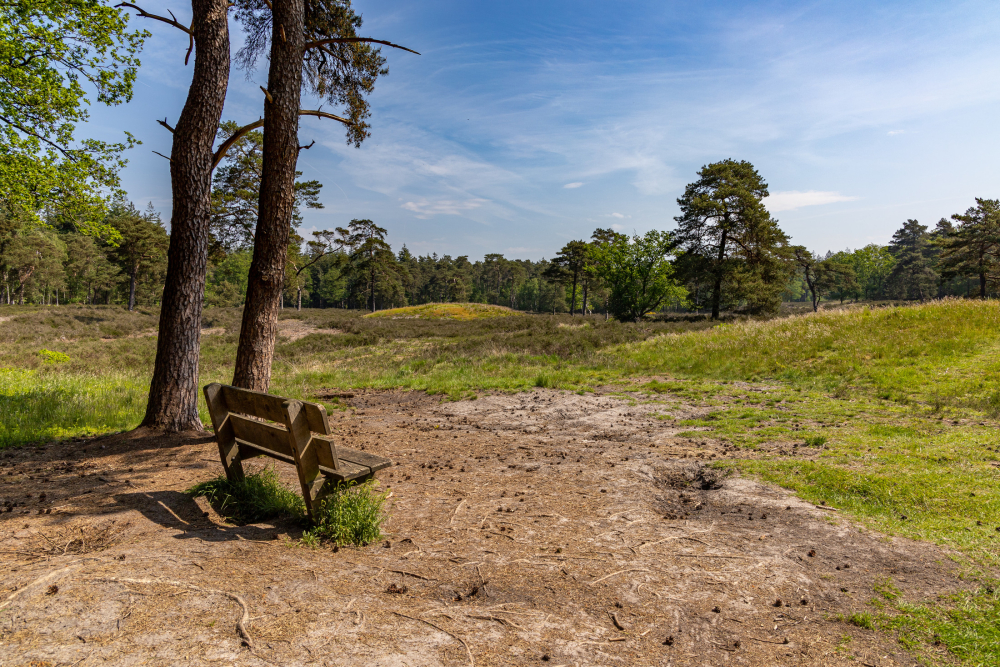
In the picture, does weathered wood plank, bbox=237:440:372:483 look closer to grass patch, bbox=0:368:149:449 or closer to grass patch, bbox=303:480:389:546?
grass patch, bbox=303:480:389:546

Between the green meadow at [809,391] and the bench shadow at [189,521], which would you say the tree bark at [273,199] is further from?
the green meadow at [809,391]

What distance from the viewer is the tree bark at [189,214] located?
6.60m

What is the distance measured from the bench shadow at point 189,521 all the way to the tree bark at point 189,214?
8.37ft

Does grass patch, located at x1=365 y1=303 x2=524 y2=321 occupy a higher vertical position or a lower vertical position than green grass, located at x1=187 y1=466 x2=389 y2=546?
higher

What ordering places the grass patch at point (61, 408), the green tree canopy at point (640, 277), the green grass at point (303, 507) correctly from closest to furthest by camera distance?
the green grass at point (303, 507)
the grass patch at point (61, 408)
the green tree canopy at point (640, 277)

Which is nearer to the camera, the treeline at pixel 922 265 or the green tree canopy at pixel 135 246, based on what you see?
the treeline at pixel 922 265

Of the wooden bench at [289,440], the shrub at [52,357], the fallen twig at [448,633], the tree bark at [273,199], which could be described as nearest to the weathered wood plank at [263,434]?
the wooden bench at [289,440]

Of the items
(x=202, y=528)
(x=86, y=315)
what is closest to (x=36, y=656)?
(x=202, y=528)

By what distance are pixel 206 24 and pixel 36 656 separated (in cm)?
761

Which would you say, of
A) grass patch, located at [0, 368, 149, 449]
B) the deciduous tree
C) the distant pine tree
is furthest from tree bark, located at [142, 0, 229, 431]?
the distant pine tree

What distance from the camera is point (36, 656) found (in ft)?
7.59

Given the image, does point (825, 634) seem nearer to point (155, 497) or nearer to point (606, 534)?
point (606, 534)

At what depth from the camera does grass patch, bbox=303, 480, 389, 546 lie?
13.1ft

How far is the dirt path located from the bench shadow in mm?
27
